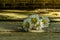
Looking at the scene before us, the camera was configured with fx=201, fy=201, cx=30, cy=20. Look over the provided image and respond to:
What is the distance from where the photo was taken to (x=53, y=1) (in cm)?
249

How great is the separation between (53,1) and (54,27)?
2.45 ft

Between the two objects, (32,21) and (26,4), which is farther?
(26,4)

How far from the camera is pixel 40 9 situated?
96.7 inches

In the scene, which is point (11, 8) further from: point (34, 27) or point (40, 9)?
point (34, 27)

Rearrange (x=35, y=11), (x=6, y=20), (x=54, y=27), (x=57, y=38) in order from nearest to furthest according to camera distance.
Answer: (x=57, y=38), (x=54, y=27), (x=6, y=20), (x=35, y=11)

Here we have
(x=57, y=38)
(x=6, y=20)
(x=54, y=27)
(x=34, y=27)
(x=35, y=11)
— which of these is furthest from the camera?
(x=35, y=11)

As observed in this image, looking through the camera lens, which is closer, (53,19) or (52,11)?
(53,19)

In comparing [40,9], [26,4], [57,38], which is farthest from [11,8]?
[57,38]

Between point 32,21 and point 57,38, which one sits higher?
point 32,21

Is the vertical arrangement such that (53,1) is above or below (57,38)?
above

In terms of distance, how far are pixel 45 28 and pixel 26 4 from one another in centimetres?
79

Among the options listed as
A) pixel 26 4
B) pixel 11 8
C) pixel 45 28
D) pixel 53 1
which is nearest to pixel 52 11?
pixel 53 1

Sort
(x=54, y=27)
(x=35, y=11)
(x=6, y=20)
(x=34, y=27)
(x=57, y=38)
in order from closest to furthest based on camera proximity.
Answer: (x=57, y=38) < (x=34, y=27) < (x=54, y=27) < (x=6, y=20) < (x=35, y=11)

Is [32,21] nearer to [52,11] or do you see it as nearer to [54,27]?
[54,27]
